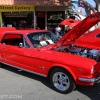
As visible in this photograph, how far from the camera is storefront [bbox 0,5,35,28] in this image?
1281 centimetres

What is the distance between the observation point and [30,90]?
492 centimetres

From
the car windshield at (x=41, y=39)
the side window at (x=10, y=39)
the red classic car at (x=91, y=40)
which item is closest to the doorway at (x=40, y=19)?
the red classic car at (x=91, y=40)

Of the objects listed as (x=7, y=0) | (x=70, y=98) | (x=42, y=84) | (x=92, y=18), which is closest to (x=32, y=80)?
(x=42, y=84)

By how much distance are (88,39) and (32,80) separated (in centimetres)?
377

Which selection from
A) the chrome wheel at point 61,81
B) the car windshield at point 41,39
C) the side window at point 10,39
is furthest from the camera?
the side window at point 10,39

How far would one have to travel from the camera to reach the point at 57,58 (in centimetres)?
474

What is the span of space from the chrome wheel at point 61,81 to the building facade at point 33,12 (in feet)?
27.5

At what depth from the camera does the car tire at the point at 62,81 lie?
4562mm

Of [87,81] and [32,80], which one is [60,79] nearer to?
[87,81]

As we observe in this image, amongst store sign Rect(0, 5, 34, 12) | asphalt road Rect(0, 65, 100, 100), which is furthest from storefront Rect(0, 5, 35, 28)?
asphalt road Rect(0, 65, 100, 100)

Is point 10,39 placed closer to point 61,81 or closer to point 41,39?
point 41,39

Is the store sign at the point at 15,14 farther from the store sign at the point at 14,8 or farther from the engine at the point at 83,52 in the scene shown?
the engine at the point at 83,52

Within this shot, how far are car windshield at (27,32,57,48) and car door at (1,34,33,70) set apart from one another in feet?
0.73

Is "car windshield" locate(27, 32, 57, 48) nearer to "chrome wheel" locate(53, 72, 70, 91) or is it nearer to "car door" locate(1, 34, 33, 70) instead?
"car door" locate(1, 34, 33, 70)
